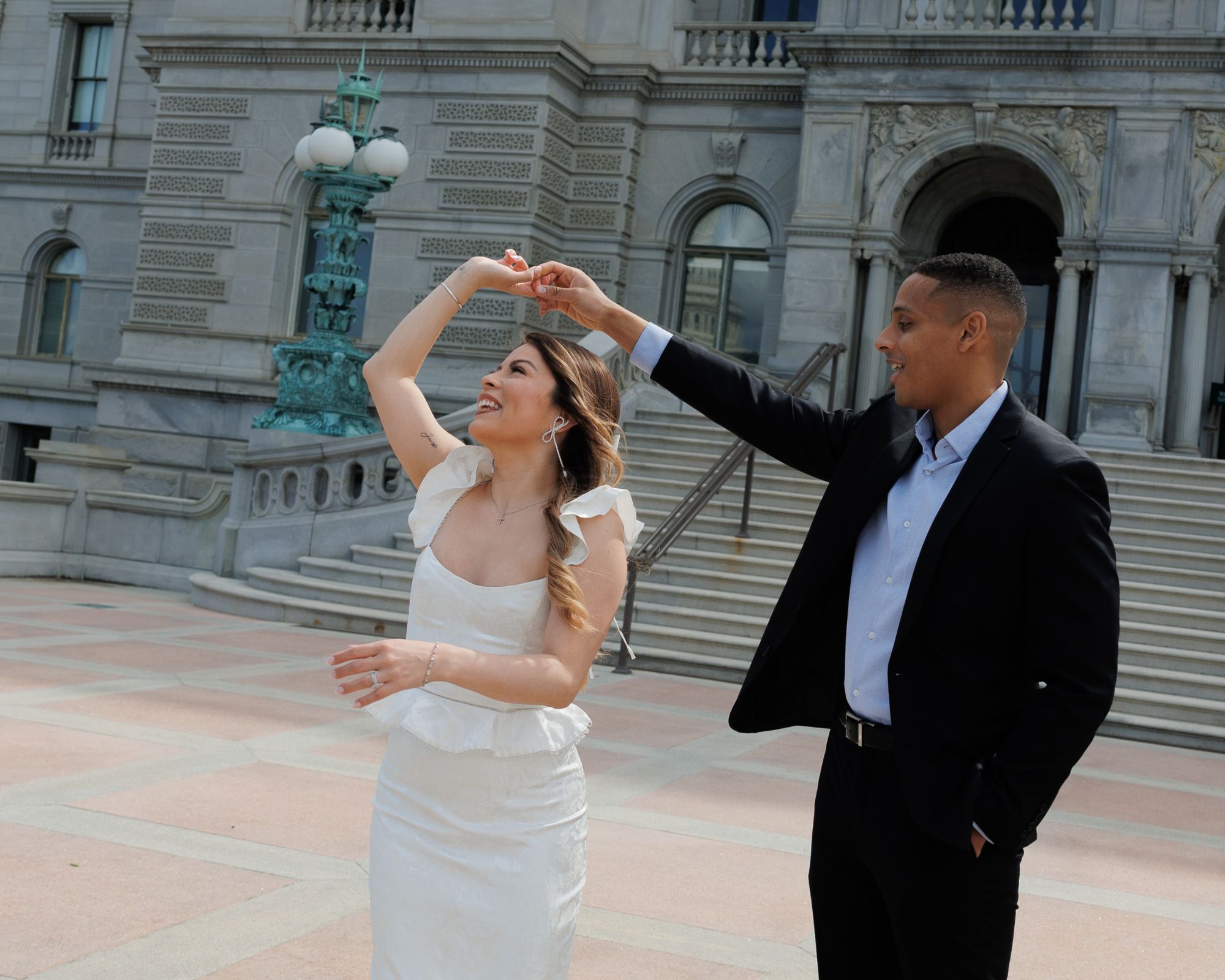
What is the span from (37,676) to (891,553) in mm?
7110

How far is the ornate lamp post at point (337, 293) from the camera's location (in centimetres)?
1401

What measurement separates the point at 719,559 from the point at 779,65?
36.6 ft

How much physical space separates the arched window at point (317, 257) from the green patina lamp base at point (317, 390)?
794 centimetres

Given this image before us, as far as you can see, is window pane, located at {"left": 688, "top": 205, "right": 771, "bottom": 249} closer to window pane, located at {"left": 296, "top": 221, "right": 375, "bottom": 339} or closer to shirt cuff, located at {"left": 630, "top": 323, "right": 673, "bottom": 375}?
window pane, located at {"left": 296, "top": 221, "right": 375, "bottom": 339}

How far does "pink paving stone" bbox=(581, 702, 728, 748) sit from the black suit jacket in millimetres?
5282

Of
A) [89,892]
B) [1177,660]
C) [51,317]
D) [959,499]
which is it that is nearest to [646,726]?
[89,892]

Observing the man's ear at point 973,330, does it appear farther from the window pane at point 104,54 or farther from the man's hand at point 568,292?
the window pane at point 104,54

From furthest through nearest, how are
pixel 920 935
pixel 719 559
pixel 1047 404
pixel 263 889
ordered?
pixel 1047 404 → pixel 719 559 → pixel 263 889 → pixel 920 935

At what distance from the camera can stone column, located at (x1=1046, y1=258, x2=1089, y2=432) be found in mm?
18875

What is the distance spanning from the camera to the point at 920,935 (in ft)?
8.87

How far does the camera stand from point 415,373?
3461 millimetres

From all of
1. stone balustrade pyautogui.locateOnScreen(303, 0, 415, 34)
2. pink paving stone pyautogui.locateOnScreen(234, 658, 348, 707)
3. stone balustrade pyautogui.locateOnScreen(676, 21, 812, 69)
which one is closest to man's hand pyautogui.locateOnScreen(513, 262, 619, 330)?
pink paving stone pyautogui.locateOnScreen(234, 658, 348, 707)

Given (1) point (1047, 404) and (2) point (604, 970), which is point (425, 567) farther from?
(1) point (1047, 404)

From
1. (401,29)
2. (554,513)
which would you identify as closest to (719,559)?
(554,513)
